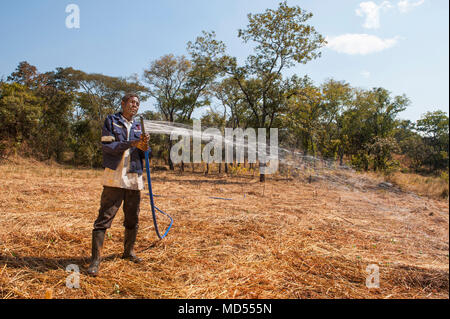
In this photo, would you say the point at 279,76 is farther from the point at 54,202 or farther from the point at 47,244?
the point at 47,244

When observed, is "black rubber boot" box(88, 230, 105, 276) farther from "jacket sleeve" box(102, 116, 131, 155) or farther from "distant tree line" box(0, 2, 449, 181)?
"distant tree line" box(0, 2, 449, 181)

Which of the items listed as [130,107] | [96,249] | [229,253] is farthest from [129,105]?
[229,253]

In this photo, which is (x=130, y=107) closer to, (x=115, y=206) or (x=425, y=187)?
(x=115, y=206)

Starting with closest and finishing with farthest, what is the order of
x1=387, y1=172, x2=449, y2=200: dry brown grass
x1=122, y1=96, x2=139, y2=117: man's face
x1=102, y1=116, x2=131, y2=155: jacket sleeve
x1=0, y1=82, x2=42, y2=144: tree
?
1. x1=102, y1=116, x2=131, y2=155: jacket sleeve
2. x1=122, y1=96, x2=139, y2=117: man's face
3. x1=387, y1=172, x2=449, y2=200: dry brown grass
4. x1=0, y1=82, x2=42, y2=144: tree

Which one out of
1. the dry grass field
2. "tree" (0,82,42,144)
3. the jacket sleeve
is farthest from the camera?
"tree" (0,82,42,144)

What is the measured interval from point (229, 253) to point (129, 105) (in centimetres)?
217

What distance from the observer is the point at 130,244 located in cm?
284

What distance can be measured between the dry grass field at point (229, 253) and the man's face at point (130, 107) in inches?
65.4

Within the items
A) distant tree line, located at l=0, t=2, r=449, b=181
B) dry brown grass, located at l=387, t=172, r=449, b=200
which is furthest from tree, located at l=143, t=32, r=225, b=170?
dry brown grass, located at l=387, t=172, r=449, b=200

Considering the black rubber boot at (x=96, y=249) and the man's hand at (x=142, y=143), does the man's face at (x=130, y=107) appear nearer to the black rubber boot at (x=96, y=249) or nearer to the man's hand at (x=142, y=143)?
the man's hand at (x=142, y=143)

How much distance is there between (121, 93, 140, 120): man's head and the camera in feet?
8.89
